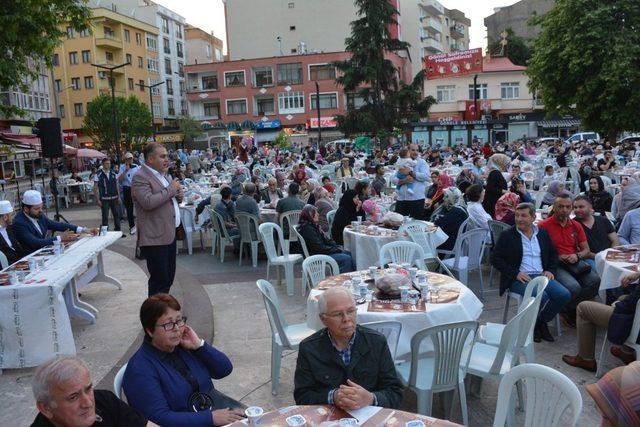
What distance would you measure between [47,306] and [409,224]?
187 inches

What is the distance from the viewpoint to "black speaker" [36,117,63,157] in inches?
456

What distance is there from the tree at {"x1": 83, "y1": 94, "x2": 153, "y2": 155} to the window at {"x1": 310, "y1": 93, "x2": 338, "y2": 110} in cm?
1569

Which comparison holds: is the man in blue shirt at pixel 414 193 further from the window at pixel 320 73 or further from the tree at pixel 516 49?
the tree at pixel 516 49

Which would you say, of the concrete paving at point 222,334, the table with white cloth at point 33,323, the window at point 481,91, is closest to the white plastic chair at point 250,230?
the concrete paving at point 222,334

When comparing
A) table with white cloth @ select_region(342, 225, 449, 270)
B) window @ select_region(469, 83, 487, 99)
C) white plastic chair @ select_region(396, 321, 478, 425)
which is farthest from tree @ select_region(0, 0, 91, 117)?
window @ select_region(469, 83, 487, 99)

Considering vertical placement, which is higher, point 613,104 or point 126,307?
point 613,104

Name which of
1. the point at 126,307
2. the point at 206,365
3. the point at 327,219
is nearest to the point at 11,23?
the point at 126,307

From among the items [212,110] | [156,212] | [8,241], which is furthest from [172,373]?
[212,110]

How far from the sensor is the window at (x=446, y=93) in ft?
169

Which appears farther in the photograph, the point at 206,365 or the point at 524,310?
the point at 524,310

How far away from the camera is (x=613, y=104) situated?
2486 cm

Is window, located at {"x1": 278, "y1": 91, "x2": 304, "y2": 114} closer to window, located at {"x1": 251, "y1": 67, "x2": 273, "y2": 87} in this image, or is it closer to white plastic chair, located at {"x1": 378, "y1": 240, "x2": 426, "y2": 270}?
window, located at {"x1": 251, "y1": 67, "x2": 273, "y2": 87}

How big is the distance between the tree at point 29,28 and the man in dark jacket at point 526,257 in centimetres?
795

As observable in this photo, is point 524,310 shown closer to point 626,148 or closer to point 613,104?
point 626,148
